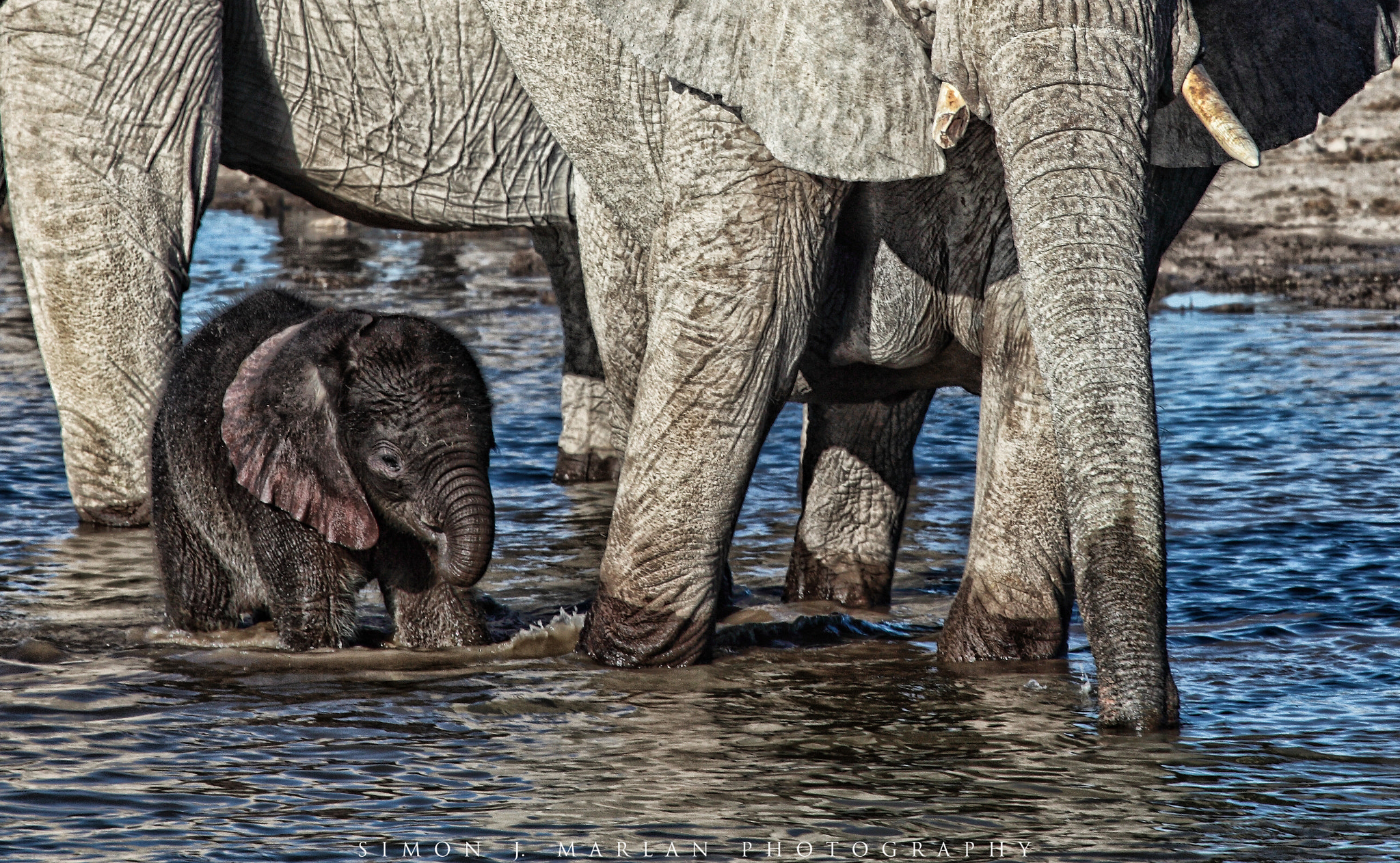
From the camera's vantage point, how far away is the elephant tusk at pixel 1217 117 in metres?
4.44

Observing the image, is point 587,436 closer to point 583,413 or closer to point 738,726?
point 583,413

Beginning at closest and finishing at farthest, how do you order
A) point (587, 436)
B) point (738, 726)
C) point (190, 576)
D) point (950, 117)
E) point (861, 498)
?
point (950, 117)
point (738, 726)
point (190, 576)
point (861, 498)
point (587, 436)

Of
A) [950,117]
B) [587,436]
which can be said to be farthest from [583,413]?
[950,117]

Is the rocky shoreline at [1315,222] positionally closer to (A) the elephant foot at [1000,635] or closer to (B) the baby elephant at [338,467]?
(A) the elephant foot at [1000,635]

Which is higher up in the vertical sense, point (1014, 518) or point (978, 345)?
point (978, 345)

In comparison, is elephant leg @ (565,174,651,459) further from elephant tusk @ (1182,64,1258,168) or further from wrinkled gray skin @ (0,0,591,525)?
elephant tusk @ (1182,64,1258,168)

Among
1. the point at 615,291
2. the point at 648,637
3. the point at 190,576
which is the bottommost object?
the point at 648,637

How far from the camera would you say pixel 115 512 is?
7547 millimetres

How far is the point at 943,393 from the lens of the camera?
1015cm

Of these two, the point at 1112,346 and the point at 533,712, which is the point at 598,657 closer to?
the point at 533,712

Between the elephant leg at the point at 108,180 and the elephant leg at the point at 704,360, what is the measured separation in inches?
94.5

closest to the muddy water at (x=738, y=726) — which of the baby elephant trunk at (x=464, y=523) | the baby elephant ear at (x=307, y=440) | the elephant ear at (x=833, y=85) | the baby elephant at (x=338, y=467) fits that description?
the baby elephant at (x=338, y=467)

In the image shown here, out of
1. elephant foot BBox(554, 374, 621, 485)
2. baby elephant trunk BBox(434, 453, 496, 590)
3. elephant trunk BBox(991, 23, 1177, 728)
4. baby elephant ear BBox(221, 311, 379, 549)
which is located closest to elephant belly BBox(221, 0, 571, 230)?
elephant foot BBox(554, 374, 621, 485)

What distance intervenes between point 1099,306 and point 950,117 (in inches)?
27.5
